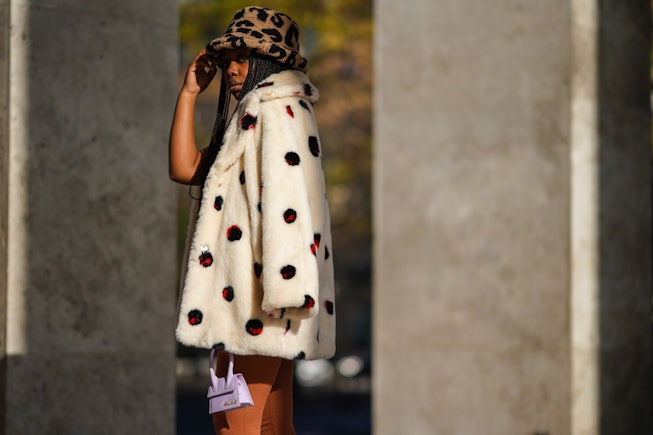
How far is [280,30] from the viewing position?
13.7 ft

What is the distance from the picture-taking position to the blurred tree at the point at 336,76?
25117mm

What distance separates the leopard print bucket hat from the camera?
4.07 m

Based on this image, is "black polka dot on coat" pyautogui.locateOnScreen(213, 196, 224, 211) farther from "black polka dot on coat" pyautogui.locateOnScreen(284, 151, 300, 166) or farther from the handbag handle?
the handbag handle

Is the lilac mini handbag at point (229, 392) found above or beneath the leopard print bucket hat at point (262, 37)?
beneath

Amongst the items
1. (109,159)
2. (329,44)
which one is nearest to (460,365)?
(109,159)

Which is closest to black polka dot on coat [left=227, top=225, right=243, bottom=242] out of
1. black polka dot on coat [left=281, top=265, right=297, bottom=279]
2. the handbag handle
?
black polka dot on coat [left=281, top=265, right=297, bottom=279]

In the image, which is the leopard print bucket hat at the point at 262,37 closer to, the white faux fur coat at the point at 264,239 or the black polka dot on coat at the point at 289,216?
the white faux fur coat at the point at 264,239

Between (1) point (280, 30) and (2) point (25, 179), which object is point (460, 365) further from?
(1) point (280, 30)

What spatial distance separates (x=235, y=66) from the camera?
420 cm

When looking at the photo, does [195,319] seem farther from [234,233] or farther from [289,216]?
[289,216]

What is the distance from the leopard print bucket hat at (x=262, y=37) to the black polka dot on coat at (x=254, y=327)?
82cm

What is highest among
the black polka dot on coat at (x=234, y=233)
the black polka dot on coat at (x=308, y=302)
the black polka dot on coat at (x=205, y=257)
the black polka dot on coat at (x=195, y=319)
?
the black polka dot on coat at (x=234, y=233)

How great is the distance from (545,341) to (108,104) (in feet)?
9.77

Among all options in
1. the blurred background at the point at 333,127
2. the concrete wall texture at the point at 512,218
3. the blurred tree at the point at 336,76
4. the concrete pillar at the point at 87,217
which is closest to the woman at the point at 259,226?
the concrete pillar at the point at 87,217
